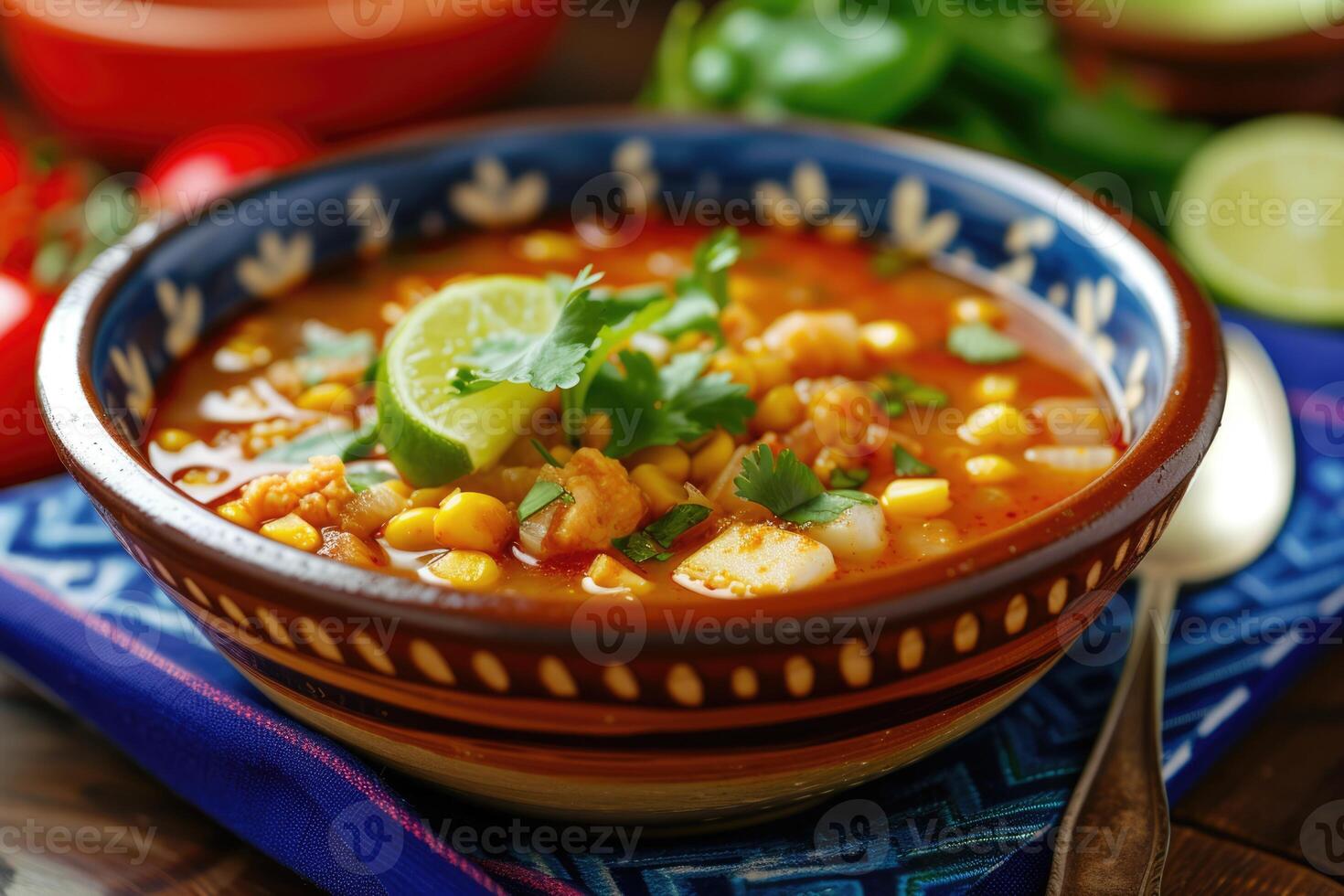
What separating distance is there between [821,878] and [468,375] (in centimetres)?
87

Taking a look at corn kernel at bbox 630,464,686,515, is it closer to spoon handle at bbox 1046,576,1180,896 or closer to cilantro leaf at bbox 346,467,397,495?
cilantro leaf at bbox 346,467,397,495

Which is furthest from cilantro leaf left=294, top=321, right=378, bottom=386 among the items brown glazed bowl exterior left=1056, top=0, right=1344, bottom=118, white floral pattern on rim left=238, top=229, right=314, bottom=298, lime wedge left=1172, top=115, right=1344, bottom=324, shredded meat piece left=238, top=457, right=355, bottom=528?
brown glazed bowl exterior left=1056, top=0, right=1344, bottom=118

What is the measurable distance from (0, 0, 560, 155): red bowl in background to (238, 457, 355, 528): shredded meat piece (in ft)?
6.98

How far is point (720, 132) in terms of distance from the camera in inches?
112

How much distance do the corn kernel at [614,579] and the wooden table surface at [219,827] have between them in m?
0.61

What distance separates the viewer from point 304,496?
76.3 inches

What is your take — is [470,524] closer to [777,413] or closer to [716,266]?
[777,413]

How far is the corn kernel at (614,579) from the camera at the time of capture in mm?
1739

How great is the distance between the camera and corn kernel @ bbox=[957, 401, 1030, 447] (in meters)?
2.17

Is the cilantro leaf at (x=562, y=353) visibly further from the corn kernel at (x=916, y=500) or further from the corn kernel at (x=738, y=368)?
the corn kernel at (x=916, y=500)

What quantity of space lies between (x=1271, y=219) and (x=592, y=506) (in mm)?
2399

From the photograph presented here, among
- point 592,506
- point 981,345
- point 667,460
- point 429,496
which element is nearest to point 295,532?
point 429,496

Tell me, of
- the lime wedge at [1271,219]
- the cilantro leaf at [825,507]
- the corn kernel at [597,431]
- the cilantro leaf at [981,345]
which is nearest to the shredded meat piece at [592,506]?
the corn kernel at [597,431]

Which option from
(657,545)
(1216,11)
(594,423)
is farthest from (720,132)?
(1216,11)
